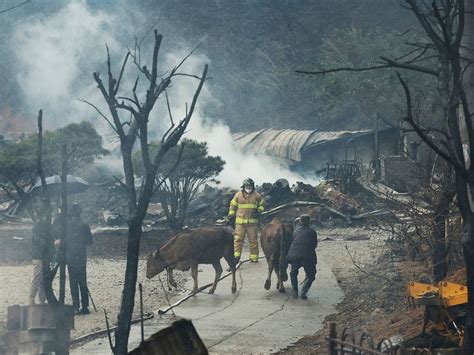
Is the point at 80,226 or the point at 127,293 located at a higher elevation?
the point at 80,226

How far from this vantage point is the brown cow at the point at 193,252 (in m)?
15.2

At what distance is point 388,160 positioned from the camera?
103 feet

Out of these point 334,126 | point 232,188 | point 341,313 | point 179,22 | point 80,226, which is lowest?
point 341,313

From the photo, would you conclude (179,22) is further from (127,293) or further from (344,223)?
(127,293)

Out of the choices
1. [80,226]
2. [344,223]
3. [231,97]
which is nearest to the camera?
[80,226]

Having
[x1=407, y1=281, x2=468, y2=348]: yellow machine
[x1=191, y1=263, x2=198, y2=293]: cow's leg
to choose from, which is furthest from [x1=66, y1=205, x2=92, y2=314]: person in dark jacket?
[x1=407, y1=281, x2=468, y2=348]: yellow machine

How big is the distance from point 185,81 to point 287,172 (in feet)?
34.4

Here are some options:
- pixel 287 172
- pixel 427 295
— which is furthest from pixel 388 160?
pixel 427 295

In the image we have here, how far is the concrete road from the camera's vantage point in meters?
11.6

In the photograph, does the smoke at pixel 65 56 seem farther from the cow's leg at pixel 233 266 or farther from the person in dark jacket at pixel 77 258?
the person in dark jacket at pixel 77 258

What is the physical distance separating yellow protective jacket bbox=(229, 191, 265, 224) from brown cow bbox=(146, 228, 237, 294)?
1.43 m

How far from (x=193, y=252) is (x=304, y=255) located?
2.15m

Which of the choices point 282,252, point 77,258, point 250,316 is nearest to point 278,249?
point 282,252

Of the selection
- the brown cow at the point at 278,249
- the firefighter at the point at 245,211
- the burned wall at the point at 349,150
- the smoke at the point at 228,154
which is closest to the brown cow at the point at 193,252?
the brown cow at the point at 278,249
